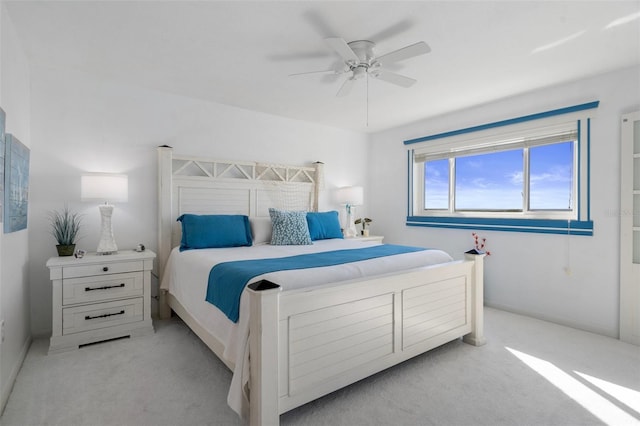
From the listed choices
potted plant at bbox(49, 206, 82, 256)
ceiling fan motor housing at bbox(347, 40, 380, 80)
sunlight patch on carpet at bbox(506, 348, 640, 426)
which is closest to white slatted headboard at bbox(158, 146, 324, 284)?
potted plant at bbox(49, 206, 82, 256)

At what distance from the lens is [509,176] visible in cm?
374

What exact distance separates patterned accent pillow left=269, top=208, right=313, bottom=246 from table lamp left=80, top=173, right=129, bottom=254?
4.64 feet

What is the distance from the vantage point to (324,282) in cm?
197

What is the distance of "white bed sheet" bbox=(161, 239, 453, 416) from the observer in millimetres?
1649

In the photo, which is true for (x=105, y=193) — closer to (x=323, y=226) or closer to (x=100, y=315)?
(x=100, y=315)

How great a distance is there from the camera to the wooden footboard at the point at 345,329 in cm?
158

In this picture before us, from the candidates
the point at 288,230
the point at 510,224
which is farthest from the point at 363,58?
the point at 510,224

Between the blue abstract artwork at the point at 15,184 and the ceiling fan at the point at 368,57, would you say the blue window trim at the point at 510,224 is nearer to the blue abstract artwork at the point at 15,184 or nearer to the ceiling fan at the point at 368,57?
the ceiling fan at the point at 368,57

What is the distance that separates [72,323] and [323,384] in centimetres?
213

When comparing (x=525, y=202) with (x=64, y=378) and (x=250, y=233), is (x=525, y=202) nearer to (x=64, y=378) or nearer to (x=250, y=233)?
(x=250, y=233)

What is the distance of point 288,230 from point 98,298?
175cm

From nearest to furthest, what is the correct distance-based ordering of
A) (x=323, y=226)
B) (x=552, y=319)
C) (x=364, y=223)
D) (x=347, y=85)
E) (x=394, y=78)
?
1. (x=394, y=78)
2. (x=347, y=85)
3. (x=552, y=319)
4. (x=323, y=226)
5. (x=364, y=223)

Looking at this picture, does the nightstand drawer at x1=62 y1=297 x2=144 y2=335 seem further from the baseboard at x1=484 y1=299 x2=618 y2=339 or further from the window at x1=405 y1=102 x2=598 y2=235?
the baseboard at x1=484 y1=299 x2=618 y2=339

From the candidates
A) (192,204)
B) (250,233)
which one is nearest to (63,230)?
(192,204)
